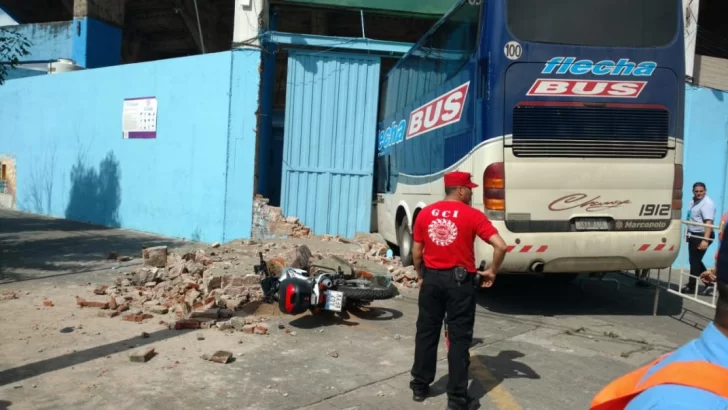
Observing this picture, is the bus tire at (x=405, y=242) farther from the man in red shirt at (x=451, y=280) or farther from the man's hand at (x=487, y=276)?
the man in red shirt at (x=451, y=280)

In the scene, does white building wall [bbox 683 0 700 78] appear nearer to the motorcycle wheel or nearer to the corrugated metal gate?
the corrugated metal gate

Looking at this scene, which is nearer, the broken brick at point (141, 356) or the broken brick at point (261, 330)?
the broken brick at point (141, 356)

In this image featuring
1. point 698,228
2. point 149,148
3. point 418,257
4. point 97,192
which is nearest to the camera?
point 418,257

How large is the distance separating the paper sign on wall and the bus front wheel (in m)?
6.21

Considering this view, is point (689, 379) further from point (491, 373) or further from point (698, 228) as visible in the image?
point (698, 228)

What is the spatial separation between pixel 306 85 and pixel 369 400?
8.62m

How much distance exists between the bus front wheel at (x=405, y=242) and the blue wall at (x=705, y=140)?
5.74 meters

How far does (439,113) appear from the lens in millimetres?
8211

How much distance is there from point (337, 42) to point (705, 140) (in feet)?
25.1

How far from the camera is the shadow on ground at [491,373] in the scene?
15.4 ft

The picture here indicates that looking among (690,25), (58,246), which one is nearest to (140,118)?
(58,246)

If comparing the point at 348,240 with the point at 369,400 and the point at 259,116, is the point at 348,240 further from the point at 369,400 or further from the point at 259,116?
the point at 369,400

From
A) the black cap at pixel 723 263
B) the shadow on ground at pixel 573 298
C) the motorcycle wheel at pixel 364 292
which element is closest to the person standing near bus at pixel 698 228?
the shadow on ground at pixel 573 298

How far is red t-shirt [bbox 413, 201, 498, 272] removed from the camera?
14.0 ft
